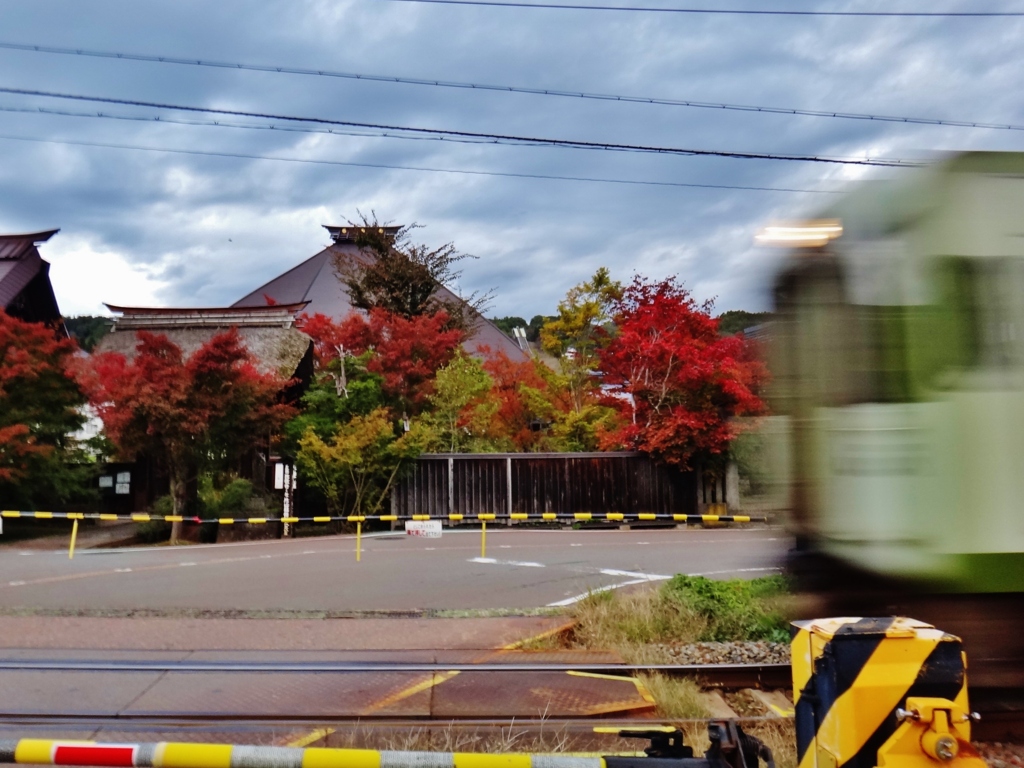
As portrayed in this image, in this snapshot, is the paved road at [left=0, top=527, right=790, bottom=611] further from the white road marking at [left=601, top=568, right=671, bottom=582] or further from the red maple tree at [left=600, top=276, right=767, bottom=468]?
the red maple tree at [left=600, top=276, right=767, bottom=468]

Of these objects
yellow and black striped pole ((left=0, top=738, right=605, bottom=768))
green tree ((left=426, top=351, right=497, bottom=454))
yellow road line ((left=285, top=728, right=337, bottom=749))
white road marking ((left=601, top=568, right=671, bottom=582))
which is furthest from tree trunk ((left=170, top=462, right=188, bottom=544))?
yellow and black striped pole ((left=0, top=738, right=605, bottom=768))

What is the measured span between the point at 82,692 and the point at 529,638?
3559 millimetres

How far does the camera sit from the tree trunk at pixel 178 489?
664 inches

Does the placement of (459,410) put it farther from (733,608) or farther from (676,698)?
(676,698)

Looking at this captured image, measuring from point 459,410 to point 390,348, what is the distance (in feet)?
8.10

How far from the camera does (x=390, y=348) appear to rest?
2066cm

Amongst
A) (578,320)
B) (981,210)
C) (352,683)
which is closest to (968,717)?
(981,210)

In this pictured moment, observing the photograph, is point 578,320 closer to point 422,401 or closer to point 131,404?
point 422,401

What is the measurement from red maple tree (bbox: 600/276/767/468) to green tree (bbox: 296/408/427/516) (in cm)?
507

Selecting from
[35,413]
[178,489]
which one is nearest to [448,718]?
[178,489]

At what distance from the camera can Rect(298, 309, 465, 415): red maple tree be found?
20.5 m

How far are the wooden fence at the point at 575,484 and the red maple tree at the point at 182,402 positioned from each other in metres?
5.18

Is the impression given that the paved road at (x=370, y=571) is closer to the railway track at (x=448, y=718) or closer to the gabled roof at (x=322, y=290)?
the railway track at (x=448, y=718)

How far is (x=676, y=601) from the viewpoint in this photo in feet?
24.9
